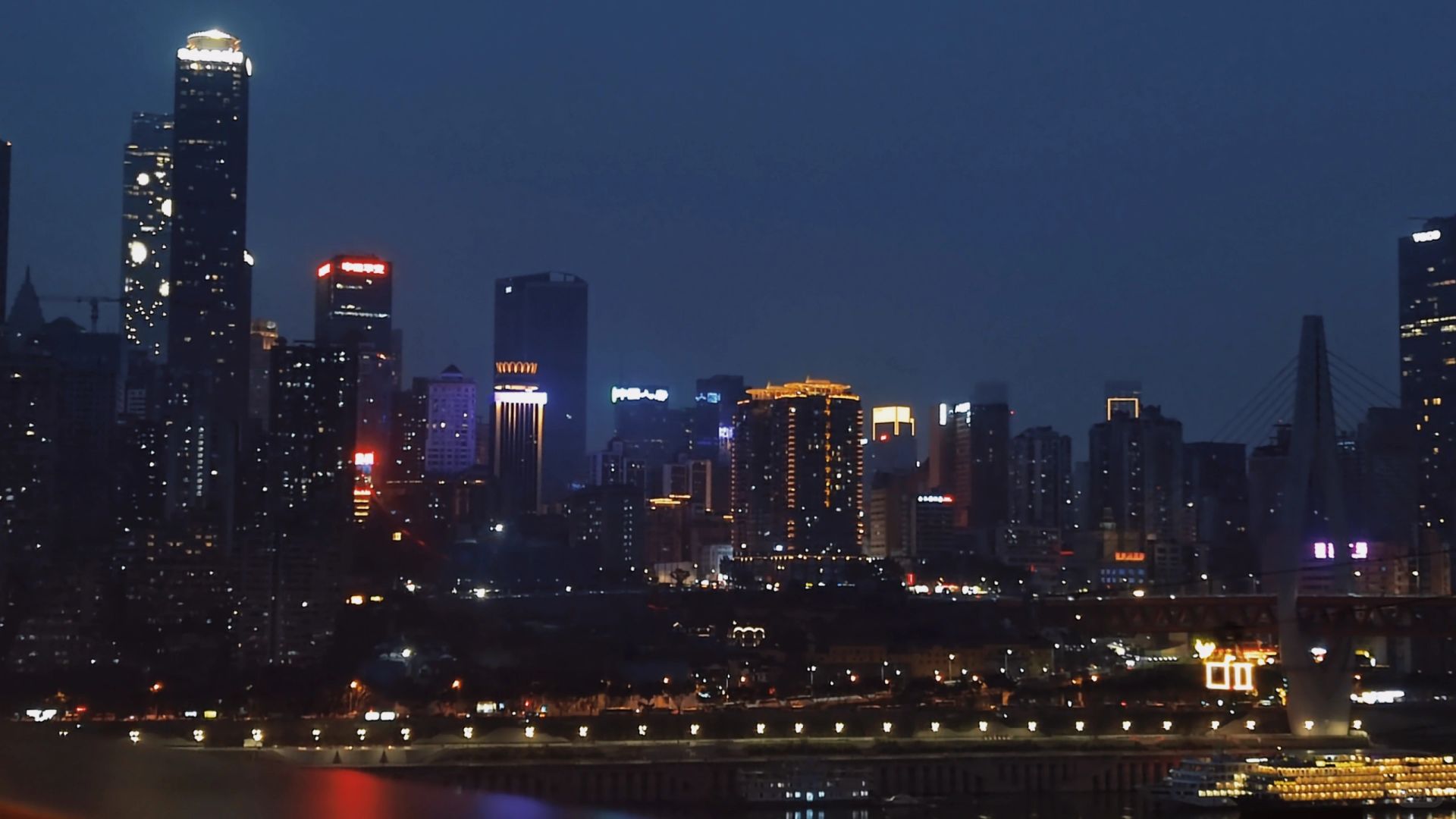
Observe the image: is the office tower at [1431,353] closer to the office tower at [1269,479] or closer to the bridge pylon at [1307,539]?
the office tower at [1269,479]

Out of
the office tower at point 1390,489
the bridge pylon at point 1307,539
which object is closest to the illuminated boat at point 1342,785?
the bridge pylon at point 1307,539

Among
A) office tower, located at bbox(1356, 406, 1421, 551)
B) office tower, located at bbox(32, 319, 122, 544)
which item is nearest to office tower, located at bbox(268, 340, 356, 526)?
office tower, located at bbox(32, 319, 122, 544)

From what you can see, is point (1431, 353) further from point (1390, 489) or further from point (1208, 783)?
point (1208, 783)

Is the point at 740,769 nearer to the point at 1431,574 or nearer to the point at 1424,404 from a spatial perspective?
the point at 1431,574

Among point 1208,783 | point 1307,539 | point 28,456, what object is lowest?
point 1208,783

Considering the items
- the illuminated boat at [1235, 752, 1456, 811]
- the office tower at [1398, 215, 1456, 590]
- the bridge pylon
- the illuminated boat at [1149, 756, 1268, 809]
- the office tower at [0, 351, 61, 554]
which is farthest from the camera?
the office tower at [1398, 215, 1456, 590]

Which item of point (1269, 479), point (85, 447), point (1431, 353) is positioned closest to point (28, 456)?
point (85, 447)

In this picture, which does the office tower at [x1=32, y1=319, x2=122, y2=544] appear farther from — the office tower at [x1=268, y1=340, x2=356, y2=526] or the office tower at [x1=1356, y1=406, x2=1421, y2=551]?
the office tower at [x1=1356, y1=406, x2=1421, y2=551]

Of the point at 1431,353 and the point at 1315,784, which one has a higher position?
the point at 1431,353
